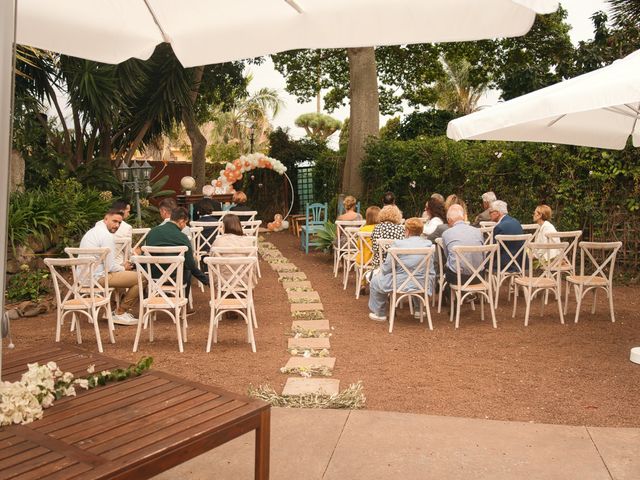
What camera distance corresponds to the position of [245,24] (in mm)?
3242

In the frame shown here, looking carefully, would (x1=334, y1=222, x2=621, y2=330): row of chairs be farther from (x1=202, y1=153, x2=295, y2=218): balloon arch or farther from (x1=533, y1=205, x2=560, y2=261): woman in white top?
(x1=202, y1=153, x2=295, y2=218): balloon arch

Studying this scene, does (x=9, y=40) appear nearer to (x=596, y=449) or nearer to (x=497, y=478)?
(x=497, y=478)

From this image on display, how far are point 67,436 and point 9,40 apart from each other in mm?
1408

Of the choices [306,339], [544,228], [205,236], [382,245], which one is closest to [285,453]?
[306,339]

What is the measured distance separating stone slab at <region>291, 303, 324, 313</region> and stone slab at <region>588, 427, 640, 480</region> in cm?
444

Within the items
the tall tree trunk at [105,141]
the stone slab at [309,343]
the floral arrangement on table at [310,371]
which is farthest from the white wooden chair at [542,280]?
the tall tree trunk at [105,141]

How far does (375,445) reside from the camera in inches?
160

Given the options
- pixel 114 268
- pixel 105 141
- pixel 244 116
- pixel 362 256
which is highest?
pixel 244 116

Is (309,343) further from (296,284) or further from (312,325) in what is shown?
(296,284)

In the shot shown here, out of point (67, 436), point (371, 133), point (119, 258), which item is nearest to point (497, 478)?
point (67, 436)

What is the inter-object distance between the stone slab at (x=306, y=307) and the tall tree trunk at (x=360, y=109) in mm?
7044

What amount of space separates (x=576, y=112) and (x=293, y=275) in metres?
5.83

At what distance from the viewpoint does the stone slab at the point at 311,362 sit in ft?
19.3

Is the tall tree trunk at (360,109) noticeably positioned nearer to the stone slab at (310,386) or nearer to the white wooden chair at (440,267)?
the white wooden chair at (440,267)
